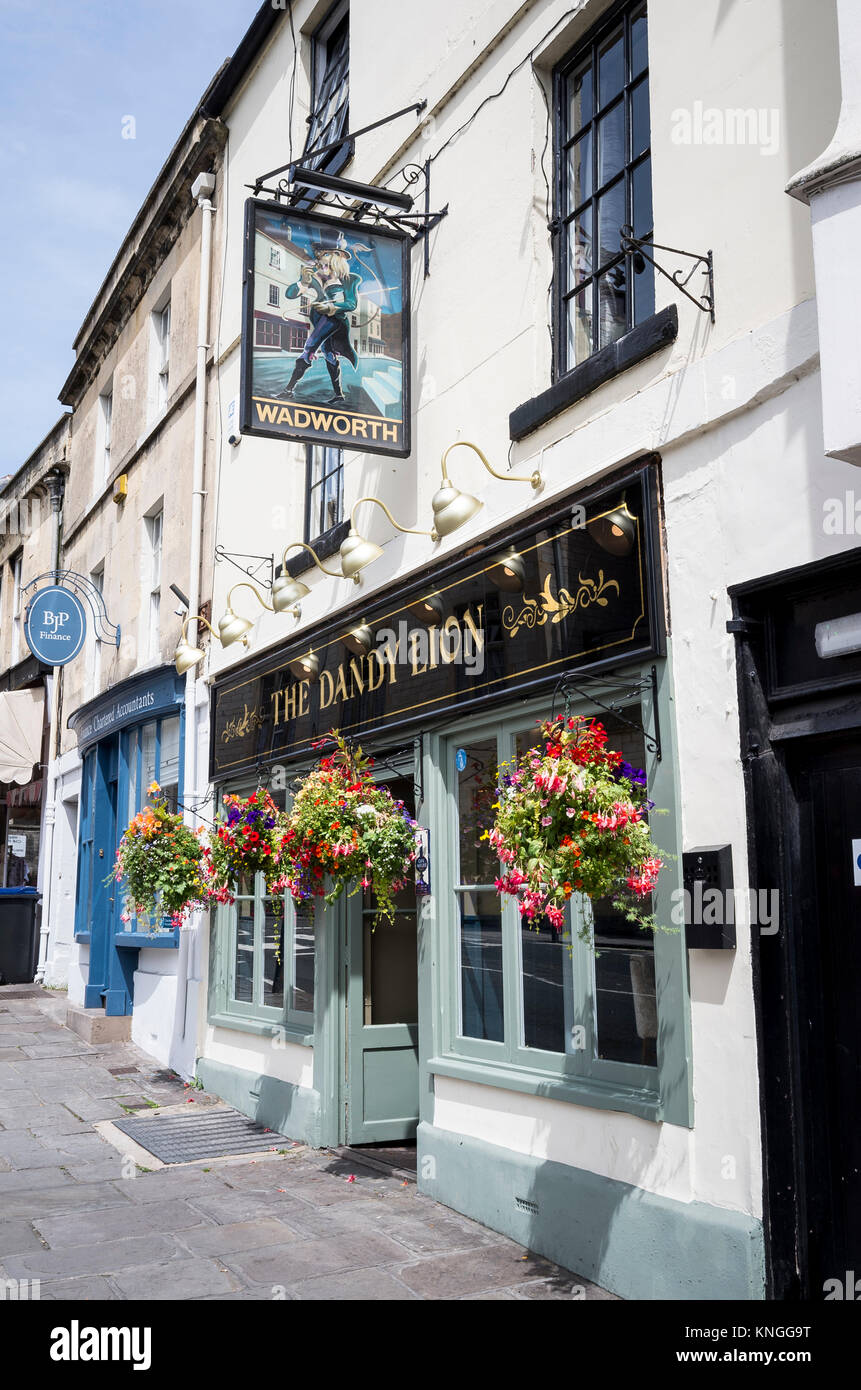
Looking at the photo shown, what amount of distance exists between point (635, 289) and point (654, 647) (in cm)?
190

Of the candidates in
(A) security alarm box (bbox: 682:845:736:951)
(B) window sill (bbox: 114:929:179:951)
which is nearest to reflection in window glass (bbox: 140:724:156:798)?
(B) window sill (bbox: 114:929:179:951)

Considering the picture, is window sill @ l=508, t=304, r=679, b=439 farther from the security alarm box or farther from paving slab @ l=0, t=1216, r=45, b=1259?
paving slab @ l=0, t=1216, r=45, b=1259

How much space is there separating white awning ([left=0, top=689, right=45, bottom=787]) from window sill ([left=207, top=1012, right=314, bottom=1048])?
9.11 meters

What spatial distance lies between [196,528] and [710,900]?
24.6ft

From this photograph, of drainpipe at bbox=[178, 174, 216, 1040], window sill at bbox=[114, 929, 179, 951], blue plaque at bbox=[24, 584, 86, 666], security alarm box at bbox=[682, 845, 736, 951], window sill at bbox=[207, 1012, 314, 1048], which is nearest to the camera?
security alarm box at bbox=[682, 845, 736, 951]

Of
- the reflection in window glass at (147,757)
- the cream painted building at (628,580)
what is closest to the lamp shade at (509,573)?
the cream painted building at (628,580)

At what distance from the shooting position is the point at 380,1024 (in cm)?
809

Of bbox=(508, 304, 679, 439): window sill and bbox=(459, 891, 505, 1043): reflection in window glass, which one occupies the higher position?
bbox=(508, 304, 679, 439): window sill

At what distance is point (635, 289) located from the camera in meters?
5.67

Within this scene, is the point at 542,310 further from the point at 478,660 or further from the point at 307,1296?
the point at 307,1296

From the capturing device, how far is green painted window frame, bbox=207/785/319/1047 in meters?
8.56

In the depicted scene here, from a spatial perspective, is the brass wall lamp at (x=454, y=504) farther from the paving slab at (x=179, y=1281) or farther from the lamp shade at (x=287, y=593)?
the paving slab at (x=179, y=1281)

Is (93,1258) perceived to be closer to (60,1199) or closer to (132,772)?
(60,1199)
